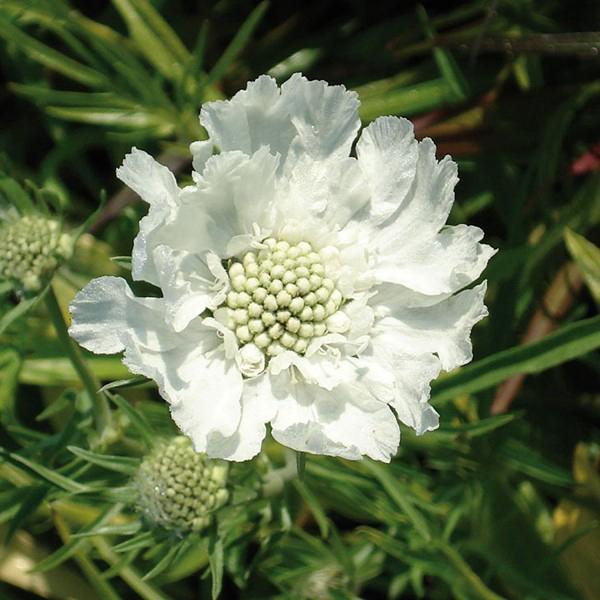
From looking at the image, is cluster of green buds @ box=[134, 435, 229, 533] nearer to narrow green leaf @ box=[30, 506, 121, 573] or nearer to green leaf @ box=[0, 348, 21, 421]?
narrow green leaf @ box=[30, 506, 121, 573]

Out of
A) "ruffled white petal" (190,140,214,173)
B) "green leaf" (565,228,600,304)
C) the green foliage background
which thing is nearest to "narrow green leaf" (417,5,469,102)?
the green foliage background

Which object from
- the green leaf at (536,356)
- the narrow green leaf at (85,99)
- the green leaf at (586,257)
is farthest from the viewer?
the narrow green leaf at (85,99)

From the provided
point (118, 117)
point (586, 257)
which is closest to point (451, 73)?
point (586, 257)

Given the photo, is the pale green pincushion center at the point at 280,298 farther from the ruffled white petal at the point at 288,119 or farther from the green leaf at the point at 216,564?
→ the green leaf at the point at 216,564

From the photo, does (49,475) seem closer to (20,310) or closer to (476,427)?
(20,310)

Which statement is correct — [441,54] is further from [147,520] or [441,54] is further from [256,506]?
[147,520]

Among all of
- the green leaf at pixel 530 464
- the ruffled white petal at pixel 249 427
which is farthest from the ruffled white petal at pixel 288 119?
the green leaf at pixel 530 464
